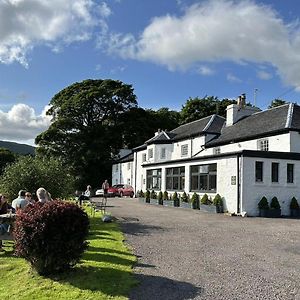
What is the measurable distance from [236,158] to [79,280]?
17682mm

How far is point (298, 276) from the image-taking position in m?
8.12

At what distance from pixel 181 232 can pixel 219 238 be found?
1.73 metres

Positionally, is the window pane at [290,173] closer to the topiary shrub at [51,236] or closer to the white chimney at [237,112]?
the white chimney at [237,112]

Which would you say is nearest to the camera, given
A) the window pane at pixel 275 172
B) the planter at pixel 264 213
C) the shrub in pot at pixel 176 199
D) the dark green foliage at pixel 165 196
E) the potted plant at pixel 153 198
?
the planter at pixel 264 213

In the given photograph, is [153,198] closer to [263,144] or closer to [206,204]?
[206,204]

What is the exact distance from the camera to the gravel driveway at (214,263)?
695 centimetres

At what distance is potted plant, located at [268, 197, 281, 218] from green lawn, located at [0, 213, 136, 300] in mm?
14645

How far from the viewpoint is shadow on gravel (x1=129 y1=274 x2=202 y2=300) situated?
260 inches

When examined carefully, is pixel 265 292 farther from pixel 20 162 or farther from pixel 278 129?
pixel 278 129

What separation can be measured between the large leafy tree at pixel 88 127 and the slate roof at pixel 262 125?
24.2 meters

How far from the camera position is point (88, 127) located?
5766cm

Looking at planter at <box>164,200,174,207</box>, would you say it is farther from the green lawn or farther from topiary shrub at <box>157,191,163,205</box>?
the green lawn

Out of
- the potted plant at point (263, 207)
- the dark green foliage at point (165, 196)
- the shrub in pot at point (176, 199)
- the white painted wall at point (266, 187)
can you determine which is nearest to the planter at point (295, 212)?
the white painted wall at point (266, 187)

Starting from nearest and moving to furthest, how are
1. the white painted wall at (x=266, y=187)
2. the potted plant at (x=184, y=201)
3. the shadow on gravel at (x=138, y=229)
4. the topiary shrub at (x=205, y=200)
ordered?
the shadow on gravel at (x=138, y=229) < the white painted wall at (x=266, y=187) < the topiary shrub at (x=205, y=200) < the potted plant at (x=184, y=201)
